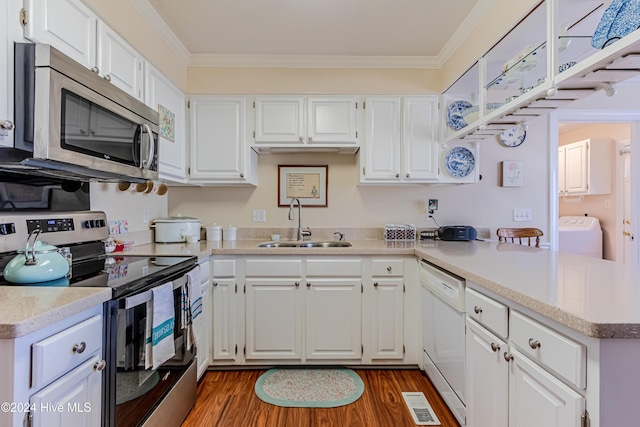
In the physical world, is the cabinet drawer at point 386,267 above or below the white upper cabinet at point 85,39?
below

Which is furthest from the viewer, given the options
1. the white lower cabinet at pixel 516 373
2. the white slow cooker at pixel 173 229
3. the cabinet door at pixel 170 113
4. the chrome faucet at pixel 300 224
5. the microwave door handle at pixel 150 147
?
the chrome faucet at pixel 300 224

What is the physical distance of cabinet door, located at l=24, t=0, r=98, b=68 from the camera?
47.4 inches

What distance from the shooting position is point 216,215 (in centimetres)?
291

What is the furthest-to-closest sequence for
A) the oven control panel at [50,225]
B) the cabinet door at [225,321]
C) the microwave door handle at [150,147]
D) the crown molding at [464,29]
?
1. the cabinet door at [225,321]
2. the crown molding at [464,29]
3. the microwave door handle at [150,147]
4. the oven control panel at [50,225]

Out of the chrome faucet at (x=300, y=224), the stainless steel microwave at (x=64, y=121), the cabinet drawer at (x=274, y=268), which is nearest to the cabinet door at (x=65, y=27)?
the stainless steel microwave at (x=64, y=121)

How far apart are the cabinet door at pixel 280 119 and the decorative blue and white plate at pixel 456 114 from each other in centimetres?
120

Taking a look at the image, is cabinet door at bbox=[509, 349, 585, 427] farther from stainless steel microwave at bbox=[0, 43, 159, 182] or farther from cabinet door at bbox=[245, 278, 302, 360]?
stainless steel microwave at bbox=[0, 43, 159, 182]

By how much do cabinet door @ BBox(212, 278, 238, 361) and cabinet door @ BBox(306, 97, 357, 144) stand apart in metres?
1.29

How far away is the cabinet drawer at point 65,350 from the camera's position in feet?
2.71

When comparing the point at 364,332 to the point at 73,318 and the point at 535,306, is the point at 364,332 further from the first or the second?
the point at 73,318

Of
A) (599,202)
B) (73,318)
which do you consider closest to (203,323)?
(73,318)

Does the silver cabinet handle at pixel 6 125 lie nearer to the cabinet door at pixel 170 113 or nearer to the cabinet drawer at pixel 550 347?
the cabinet door at pixel 170 113

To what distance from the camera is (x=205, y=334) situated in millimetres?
2217

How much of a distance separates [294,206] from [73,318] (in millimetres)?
2061
